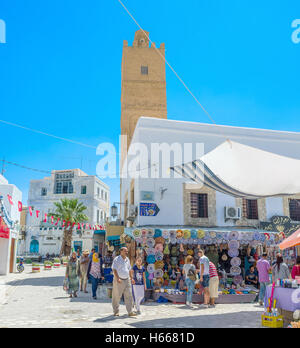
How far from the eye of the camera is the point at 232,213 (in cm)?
1545

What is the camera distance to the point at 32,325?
5.83 metres

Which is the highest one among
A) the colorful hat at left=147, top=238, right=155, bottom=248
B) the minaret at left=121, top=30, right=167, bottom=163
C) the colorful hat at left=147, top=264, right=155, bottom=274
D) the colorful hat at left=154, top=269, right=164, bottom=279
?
the minaret at left=121, top=30, right=167, bottom=163

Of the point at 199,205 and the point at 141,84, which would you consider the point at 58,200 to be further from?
the point at 199,205

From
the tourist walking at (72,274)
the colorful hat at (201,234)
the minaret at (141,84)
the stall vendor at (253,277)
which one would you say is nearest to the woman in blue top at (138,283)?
the tourist walking at (72,274)

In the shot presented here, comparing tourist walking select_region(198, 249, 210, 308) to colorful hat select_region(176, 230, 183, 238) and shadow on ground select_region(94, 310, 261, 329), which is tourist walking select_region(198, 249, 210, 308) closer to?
shadow on ground select_region(94, 310, 261, 329)

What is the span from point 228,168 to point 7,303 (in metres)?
6.76

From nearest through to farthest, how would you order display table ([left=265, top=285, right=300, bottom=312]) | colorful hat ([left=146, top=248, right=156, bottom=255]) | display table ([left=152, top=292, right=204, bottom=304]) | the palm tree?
1. display table ([left=265, top=285, right=300, bottom=312])
2. display table ([left=152, top=292, right=204, bottom=304])
3. colorful hat ([left=146, top=248, right=156, bottom=255])
4. the palm tree

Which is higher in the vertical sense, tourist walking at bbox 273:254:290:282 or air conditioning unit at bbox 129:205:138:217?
air conditioning unit at bbox 129:205:138:217

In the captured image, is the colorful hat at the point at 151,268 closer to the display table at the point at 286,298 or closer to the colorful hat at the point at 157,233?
the colorful hat at the point at 157,233

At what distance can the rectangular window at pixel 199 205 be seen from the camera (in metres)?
15.4

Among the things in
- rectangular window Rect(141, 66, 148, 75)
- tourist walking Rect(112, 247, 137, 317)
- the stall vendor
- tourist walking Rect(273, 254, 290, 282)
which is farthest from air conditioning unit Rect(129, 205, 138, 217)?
rectangular window Rect(141, 66, 148, 75)

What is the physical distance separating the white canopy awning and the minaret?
1663 centimetres

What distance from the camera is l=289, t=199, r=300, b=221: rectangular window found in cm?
1612
